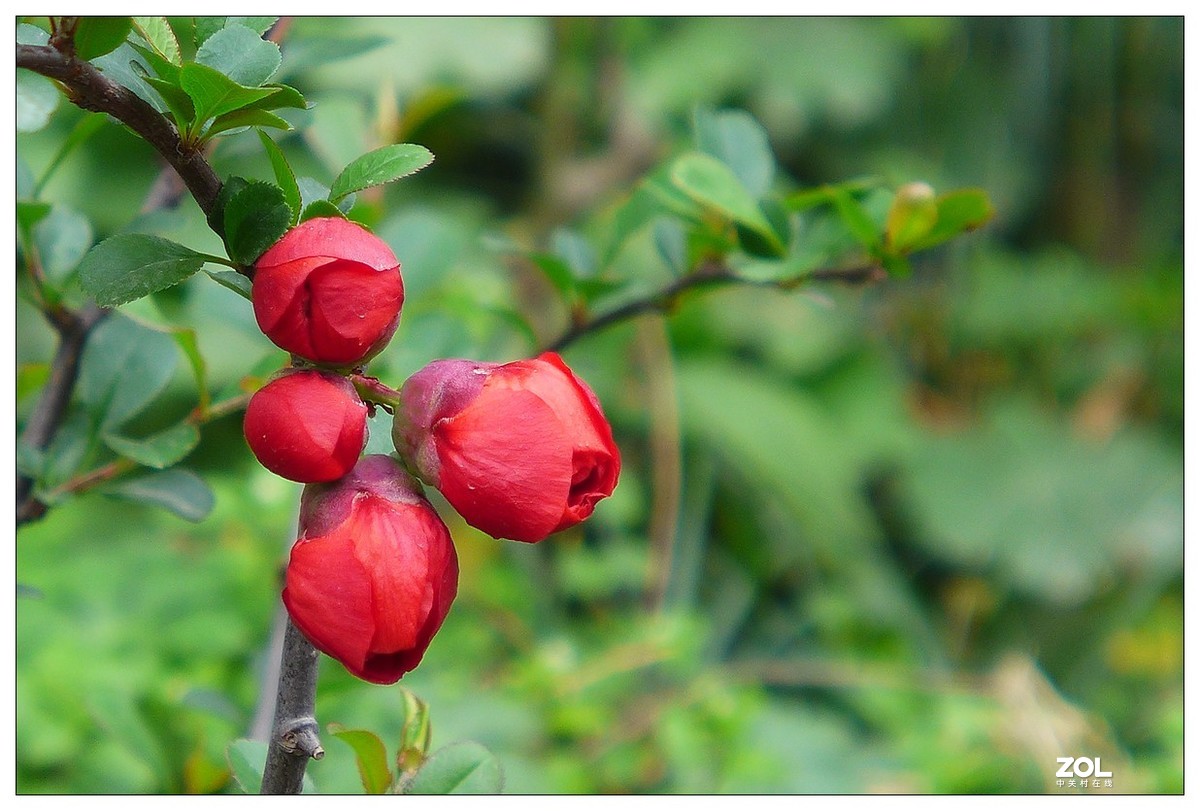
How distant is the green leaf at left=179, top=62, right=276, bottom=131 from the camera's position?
27cm

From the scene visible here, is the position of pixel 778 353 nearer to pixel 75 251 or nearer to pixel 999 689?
pixel 999 689

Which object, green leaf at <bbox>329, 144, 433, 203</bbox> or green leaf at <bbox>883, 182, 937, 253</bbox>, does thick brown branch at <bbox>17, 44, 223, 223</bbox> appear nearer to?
green leaf at <bbox>329, 144, 433, 203</bbox>

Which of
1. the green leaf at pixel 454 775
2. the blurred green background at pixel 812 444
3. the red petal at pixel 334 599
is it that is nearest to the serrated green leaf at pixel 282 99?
the red petal at pixel 334 599

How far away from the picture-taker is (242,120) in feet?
0.96

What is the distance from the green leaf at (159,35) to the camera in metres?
0.31

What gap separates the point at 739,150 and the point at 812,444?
1.25 meters

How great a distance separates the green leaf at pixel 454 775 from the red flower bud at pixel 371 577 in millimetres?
102

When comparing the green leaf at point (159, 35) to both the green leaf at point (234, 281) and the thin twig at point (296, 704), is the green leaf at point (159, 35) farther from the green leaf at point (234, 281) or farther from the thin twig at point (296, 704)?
the thin twig at point (296, 704)

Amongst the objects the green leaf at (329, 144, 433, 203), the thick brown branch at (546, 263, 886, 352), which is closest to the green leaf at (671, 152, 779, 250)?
the thick brown branch at (546, 263, 886, 352)

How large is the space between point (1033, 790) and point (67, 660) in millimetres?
906

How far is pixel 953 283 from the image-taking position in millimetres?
1952

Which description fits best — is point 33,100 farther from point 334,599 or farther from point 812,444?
point 812,444

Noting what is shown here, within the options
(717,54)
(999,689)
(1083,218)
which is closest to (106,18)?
(999,689)

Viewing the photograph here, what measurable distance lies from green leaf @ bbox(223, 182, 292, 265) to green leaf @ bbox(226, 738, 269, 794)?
0.16m
